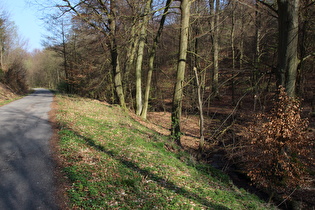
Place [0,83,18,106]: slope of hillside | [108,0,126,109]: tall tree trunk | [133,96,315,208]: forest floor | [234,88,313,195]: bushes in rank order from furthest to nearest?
[0,83,18,106]: slope of hillside < [108,0,126,109]: tall tree trunk < [133,96,315,208]: forest floor < [234,88,313,195]: bushes

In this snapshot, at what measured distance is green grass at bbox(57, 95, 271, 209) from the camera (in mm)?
4223

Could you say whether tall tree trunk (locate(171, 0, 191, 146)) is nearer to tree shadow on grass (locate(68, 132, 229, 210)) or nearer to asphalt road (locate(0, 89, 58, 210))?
tree shadow on grass (locate(68, 132, 229, 210))

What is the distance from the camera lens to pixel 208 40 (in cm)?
2070

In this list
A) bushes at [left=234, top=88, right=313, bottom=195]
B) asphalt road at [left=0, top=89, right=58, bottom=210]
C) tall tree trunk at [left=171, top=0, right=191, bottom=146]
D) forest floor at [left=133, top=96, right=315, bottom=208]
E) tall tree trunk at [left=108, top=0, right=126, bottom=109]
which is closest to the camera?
asphalt road at [left=0, top=89, right=58, bottom=210]

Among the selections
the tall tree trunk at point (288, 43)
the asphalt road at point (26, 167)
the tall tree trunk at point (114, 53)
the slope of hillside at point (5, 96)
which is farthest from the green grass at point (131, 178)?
the slope of hillside at point (5, 96)

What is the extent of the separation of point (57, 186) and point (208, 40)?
1959 centimetres

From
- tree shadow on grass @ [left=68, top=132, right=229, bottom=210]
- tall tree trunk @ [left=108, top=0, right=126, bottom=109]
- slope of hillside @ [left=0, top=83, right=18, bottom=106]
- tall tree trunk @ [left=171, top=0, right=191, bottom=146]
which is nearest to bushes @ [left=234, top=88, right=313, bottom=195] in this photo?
tree shadow on grass @ [left=68, top=132, right=229, bottom=210]

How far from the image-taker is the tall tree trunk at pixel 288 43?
16.2 feet

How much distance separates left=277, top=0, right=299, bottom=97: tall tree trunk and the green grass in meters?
3.42

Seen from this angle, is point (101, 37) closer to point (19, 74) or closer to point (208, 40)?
point (208, 40)

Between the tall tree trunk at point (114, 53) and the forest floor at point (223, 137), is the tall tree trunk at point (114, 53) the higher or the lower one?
the higher one

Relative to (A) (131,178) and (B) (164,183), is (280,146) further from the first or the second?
(A) (131,178)

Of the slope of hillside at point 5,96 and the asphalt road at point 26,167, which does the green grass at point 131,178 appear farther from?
the slope of hillside at point 5,96

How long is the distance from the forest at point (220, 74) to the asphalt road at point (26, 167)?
474cm
